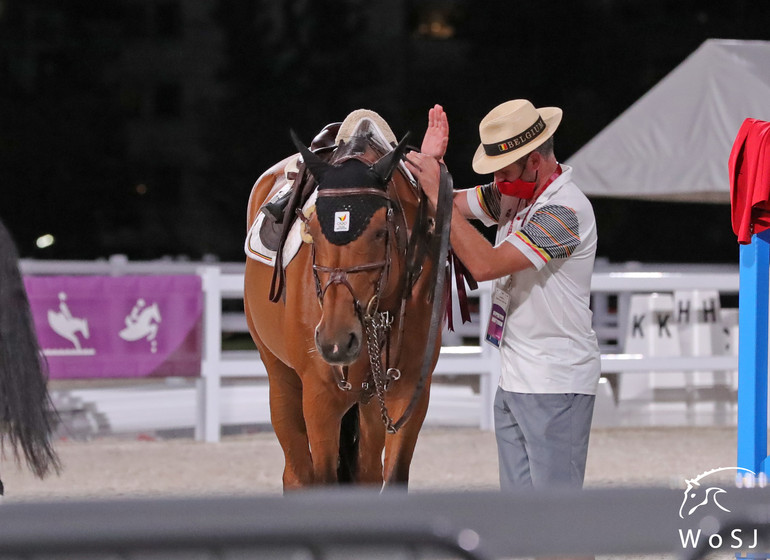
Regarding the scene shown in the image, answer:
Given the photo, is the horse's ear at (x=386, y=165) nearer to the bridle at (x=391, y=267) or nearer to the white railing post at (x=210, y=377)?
the bridle at (x=391, y=267)

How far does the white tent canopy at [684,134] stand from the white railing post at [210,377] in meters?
3.31

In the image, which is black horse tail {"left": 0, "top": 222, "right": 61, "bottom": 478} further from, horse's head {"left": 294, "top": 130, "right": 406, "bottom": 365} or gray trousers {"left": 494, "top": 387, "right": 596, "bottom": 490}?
gray trousers {"left": 494, "top": 387, "right": 596, "bottom": 490}

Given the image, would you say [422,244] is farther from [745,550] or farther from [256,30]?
[256,30]

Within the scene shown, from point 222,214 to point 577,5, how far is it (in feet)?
45.1

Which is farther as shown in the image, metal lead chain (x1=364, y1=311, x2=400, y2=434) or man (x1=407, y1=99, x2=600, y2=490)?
metal lead chain (x1=364, y1=311, x2=400, y2=434)

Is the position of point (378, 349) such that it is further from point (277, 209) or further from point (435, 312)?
point (277, 209)

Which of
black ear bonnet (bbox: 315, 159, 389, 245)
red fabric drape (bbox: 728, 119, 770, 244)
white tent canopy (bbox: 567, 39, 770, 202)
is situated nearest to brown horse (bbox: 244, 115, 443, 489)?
black ear bonnet (bbox: 315, 159, 389, 245)

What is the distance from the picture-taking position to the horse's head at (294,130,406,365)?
3.64m

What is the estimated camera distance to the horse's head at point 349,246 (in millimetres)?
3641

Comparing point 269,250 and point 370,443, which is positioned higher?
point 269,250

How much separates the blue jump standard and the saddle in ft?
5.79

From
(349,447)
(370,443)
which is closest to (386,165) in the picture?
(370,443)

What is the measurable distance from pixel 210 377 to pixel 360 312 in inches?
220

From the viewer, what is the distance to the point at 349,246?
3.73 m
